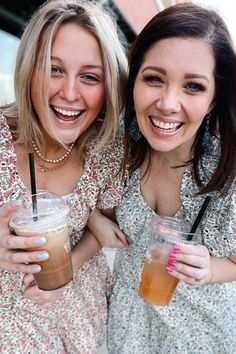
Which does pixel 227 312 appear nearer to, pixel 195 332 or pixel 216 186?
pixel 195 332

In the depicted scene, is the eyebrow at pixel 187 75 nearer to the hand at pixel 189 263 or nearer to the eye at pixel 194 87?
the eye at pixel 194 87

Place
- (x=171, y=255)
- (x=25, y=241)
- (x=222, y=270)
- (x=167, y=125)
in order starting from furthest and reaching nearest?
(x=222, y=270), (x=167, y=125), (x=171, y=255), (x=25, y=241)

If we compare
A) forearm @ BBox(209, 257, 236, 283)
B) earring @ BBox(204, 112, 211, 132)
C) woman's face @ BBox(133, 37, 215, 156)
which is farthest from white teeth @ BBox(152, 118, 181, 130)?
forearm @ BBox(209, 257, 236, 283)

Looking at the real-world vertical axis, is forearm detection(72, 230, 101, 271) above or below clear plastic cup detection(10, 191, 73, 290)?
below

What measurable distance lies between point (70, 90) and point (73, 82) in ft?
0.12

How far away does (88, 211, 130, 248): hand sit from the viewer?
1.61m

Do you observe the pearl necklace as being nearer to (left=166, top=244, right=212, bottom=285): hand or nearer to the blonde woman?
the blonde woman

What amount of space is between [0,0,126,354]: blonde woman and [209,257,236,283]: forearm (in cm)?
51

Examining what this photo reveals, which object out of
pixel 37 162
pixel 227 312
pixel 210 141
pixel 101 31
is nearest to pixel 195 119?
pixel 210 141

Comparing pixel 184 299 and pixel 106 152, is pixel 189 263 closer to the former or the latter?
pixel 184 299

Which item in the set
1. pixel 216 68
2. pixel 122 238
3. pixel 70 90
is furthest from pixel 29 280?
pixel 216 68

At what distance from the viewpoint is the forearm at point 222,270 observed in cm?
145

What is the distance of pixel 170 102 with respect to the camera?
1288mm

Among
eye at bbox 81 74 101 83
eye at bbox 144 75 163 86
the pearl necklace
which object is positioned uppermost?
eye at bbox 144 75 163 86
